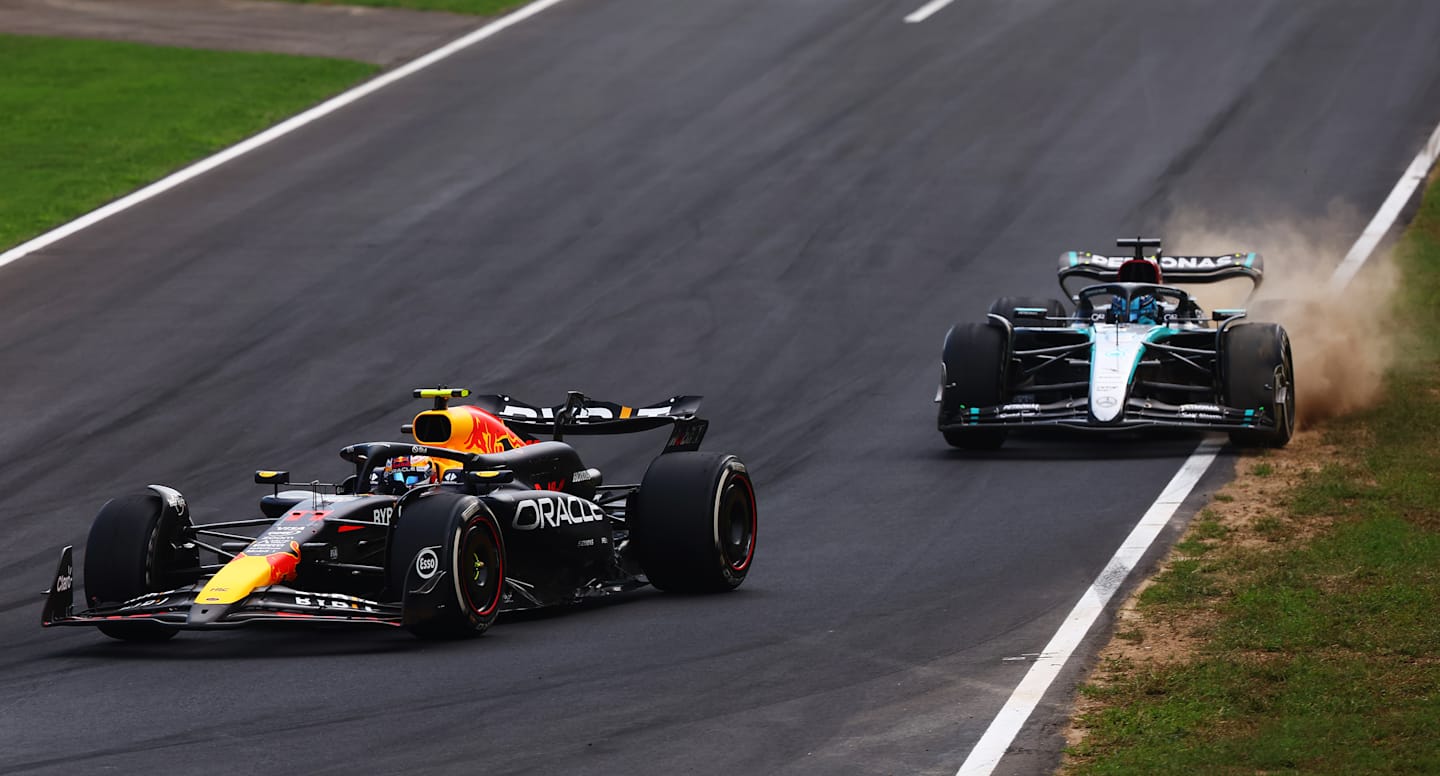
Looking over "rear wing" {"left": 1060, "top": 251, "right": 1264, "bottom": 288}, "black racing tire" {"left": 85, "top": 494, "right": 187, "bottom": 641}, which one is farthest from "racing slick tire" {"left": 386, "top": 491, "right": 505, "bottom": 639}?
"rear wing" {"left": 1060, "top": 251, "right": 1264, "bottom": 288}

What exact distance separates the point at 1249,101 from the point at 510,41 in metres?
13.1

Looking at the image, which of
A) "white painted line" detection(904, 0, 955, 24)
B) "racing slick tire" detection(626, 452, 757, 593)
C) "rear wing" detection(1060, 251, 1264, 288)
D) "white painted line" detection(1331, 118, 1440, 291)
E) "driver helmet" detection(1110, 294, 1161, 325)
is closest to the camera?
"racing slick tire" detection(626, 452, 757, 593)

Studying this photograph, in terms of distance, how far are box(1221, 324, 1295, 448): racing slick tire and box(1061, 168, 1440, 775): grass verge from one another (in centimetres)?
48

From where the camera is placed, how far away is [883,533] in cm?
1608

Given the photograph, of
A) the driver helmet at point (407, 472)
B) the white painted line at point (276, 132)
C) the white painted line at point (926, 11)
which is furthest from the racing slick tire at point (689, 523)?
the white painted line at point (926, 11)

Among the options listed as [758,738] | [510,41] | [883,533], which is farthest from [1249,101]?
[758,738]

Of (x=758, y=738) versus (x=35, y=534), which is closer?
(x=758, y=738)

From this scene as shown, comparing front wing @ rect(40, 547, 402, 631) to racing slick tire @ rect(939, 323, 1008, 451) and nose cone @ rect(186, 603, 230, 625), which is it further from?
racing slick tire @ rect(939, 323, 1008, 451)

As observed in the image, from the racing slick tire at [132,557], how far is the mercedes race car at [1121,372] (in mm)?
9026

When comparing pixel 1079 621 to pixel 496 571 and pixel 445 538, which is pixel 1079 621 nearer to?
pixel 496 571

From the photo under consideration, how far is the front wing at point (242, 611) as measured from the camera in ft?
37.5

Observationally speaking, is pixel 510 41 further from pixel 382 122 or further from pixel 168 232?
pixel 168 232

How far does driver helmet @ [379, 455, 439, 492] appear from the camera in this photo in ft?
42.3

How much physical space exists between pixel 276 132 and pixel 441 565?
22.8 m
